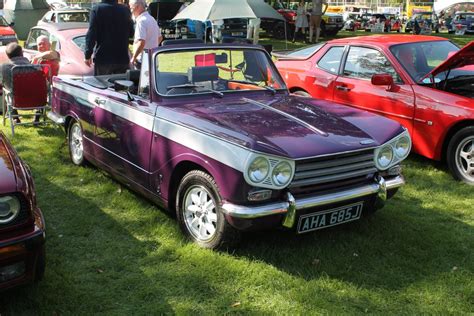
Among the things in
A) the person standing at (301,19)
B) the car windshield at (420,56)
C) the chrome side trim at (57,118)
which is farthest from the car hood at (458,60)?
the person standing at (301,19)

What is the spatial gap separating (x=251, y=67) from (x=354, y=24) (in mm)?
34123

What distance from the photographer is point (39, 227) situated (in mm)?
3031

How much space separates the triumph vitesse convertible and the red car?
65.0 inches

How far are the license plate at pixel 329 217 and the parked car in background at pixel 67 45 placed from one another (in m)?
6.20

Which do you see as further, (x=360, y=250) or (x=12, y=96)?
(x=12, y=96)

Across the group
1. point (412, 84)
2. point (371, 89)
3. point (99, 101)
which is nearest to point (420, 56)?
point (412, 84)

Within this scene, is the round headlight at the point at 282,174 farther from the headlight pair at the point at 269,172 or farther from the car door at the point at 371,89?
the car door at the point at 371,89

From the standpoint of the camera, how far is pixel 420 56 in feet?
21.1

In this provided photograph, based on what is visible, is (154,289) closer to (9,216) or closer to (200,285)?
(200,285)

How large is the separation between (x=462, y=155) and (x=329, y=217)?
2.58 meters

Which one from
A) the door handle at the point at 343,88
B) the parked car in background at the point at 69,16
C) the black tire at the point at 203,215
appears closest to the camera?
the black tire at the point at 203,215

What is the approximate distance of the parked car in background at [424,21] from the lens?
3374 cm

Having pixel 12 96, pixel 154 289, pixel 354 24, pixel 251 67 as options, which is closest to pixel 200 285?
pixel 154 289

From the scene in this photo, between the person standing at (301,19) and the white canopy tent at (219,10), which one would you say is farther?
the person standing at (301,19)
